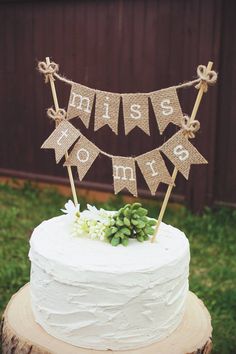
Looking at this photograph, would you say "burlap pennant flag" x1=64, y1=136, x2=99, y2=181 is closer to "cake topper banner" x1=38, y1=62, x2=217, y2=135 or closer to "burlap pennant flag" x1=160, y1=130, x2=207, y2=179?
"cake topper banner" x1=38, y1=62, x2=217, y2=135

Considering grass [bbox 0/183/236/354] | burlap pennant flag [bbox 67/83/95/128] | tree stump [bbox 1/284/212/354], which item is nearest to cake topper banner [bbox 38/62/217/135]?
burlap pennant flag [bbox 67/83/95/128]

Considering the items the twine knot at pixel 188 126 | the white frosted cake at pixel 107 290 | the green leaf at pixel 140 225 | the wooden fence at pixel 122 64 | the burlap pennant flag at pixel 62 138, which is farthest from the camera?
the wooden fence at pixel 122 64

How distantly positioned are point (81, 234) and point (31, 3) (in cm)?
423

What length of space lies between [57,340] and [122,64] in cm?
380

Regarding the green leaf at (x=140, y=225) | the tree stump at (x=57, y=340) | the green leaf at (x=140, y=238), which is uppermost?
the green leaf at (x=140, y=225)

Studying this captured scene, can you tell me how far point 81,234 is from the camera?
2.43 m

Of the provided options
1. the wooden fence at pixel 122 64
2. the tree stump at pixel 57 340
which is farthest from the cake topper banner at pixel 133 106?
the wooden fence at pixel 122 64

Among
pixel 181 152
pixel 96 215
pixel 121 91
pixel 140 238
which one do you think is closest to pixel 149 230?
pixel 140 238

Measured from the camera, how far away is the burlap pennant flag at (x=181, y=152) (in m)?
2.29

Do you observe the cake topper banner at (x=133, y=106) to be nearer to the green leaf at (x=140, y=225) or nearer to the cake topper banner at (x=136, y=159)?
the cake topper banner at (x=136, y=159)

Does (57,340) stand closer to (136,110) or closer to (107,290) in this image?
(107,290)

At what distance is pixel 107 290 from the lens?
2.15 meters

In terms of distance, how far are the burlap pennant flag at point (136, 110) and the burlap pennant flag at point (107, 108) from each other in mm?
45

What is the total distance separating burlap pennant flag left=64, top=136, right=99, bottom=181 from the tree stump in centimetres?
69
